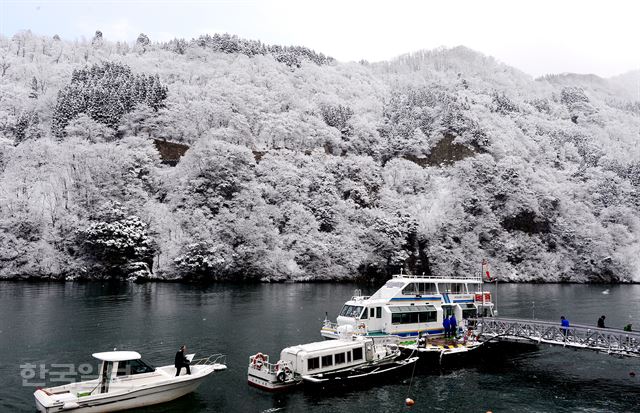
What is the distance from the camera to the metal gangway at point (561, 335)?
3488cm

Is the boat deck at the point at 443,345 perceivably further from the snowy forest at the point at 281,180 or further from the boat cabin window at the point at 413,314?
the snowy forest at the point at 281,180

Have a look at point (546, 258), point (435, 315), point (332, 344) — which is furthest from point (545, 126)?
point (332, 344)

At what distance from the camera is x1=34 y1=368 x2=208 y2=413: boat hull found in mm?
24000

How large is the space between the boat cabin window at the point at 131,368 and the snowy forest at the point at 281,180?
68.5m

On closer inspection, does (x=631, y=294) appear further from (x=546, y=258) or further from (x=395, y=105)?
(x=395, y=105)

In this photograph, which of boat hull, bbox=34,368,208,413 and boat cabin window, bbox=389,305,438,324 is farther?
boat cabin window, bbox=389,305,438,324

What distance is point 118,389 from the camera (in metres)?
25.8

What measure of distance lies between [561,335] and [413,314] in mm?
11814

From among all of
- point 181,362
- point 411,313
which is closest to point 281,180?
point 411,313

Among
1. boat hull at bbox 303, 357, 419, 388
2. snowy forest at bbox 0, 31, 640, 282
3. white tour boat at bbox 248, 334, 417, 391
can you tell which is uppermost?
snowy forest at bbox 0, 31, 640, 282

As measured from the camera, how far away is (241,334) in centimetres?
4603

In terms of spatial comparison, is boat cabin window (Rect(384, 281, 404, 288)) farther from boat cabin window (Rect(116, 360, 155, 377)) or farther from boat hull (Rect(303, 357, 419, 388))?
boat cabin window (Rect(116, 360, 155, 377))

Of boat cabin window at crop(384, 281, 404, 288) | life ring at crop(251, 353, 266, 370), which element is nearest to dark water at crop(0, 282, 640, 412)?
life ring at crop(251, 353, 266, 370)

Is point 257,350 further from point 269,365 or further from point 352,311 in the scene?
point 269,365
